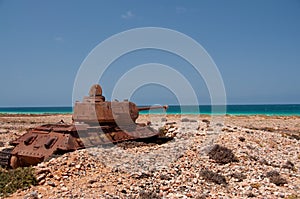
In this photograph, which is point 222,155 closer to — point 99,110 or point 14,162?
point 99,110

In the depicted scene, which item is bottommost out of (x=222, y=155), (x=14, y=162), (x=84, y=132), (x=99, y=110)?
(x=14, y=162)

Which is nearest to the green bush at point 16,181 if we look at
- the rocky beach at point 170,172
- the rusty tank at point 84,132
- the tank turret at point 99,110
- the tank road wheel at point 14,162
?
the rocky beach at point 170,172

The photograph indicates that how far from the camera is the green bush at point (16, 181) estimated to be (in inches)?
376

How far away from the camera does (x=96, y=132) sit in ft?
45.7

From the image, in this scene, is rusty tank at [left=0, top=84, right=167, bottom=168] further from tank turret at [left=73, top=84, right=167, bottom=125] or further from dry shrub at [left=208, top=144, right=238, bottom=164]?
dry shrub at [left=208, top=144, right=238, bottom=164]

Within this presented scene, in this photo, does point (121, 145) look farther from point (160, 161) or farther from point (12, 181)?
point (12, 181)

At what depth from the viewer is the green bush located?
376 inches

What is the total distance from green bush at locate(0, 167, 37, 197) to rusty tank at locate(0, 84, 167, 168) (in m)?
1.76

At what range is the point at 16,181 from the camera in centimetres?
989

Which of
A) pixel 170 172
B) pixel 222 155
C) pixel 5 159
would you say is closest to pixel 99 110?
pixel 5 159

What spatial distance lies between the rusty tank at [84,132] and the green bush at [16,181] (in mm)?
1764

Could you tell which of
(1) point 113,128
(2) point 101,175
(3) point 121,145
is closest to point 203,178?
(2) point 101,175

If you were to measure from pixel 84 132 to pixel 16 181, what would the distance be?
4.05 meters

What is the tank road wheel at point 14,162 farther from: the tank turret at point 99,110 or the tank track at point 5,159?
the tank turret at point 99,110
